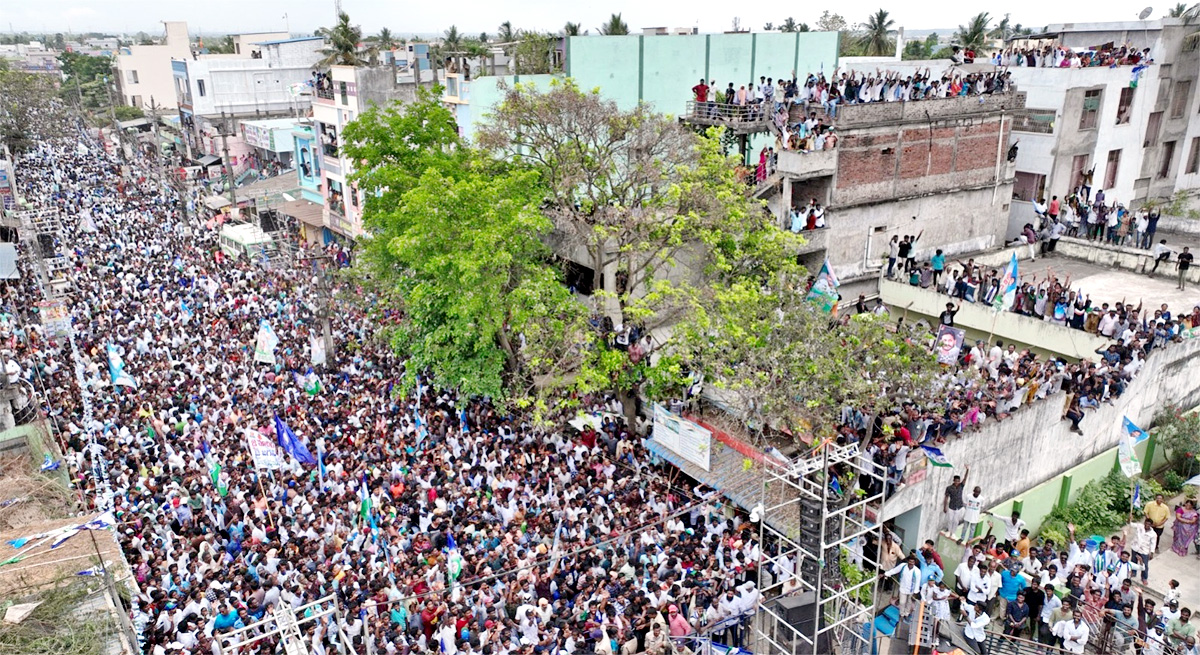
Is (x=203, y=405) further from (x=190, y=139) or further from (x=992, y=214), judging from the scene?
(x=190, y=139)

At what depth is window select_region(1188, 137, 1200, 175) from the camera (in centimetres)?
3331

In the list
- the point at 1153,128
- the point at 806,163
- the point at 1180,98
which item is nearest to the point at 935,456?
the point at 806,163

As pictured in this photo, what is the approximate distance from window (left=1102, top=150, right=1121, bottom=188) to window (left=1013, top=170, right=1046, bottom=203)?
3.17 metres

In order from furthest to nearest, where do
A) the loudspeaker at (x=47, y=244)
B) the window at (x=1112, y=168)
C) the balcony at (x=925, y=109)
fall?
1. the loudspeaker at (x=47, y=244)
2. the window at (x=1112, y=168)
3. the balcony at (x=925, y=109)

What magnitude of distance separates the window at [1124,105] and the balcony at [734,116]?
13.4 meters

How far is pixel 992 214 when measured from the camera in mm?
27094

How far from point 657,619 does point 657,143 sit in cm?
1130

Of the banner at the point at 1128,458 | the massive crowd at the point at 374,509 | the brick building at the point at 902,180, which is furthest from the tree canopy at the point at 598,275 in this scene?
the banner at the point at 1128,458

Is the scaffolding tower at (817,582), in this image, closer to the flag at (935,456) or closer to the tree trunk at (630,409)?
the flag at (935,456)

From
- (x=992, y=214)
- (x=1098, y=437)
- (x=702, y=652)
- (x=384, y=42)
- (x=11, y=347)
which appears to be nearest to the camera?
(x=702, y=652)

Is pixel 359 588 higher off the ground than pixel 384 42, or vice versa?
pixel 384 42

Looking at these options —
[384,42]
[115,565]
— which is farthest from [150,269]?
[384,42]

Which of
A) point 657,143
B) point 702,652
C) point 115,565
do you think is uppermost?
point 657,143

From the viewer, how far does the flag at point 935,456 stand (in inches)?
618
